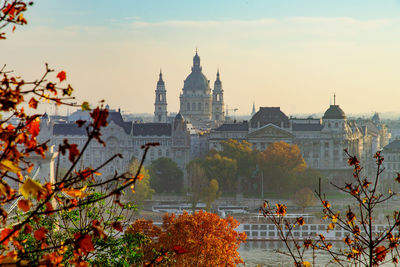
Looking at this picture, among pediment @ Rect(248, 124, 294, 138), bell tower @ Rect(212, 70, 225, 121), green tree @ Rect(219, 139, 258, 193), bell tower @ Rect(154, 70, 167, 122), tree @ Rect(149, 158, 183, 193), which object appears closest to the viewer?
green tree @ Rect(219, 139, 258, 193)

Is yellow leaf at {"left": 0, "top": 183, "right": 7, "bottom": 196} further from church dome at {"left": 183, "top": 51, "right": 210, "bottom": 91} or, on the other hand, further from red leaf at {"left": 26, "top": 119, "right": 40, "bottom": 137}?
church dome at {"left": 183, "top": 51, "right": 210, "bottom": 91}

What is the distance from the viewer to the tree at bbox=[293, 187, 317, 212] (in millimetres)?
71000

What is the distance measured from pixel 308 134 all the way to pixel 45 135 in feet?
111

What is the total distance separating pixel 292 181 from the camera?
8175 cm

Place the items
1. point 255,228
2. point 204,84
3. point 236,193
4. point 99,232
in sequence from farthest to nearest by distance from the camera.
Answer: point 204,84 → point 236,193 → point 255,228 → point 99,232

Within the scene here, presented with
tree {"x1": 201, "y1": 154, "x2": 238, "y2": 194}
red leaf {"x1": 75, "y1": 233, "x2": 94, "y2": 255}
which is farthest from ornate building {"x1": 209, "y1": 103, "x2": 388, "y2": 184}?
red leaf {"x1": 75, "y1": 233, "x2": 94, "y2": 255}

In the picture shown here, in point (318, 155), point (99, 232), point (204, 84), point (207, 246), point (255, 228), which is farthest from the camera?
point (204, 84)

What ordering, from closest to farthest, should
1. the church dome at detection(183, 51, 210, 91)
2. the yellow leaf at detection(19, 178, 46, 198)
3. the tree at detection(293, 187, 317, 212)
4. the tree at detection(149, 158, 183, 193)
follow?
1. the yellow leaf at detection(19, 178, 46, 198)
2. the tree at detection(293, 187, 317, 212)
3. the tree at detection(149, 158, 183, 193)
4. the church dome at detection(183, 51, 210, 91)

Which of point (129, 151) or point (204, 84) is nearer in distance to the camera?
point (129, 151)

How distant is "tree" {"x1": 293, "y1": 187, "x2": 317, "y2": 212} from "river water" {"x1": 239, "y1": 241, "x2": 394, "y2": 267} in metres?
12.7

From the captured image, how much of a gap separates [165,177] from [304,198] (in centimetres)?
1928

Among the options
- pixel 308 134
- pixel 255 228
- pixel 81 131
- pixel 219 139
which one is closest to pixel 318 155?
pixel 308 134

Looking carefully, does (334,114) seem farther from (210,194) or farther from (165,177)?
(210,194)

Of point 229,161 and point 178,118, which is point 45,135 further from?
point 229,161
